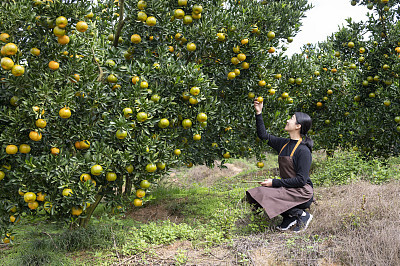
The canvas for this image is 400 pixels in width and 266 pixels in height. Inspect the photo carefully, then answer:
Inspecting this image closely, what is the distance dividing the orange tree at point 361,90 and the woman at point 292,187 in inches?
132

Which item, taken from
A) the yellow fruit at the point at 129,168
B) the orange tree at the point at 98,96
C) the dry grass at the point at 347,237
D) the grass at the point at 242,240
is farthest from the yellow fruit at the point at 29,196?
the dry grass at the point at 347,237

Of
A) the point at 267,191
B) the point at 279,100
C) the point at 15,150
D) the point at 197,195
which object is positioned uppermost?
the point at 279,100

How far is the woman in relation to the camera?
3852 millimetres

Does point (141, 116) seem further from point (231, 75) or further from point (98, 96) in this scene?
point (231, 75)

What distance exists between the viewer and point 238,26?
440 cm

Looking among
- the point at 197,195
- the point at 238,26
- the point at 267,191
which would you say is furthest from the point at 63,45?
the point at 197,195

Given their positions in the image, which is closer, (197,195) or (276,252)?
→ (276,252)

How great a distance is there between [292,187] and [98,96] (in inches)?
104

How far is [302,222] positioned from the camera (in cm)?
405

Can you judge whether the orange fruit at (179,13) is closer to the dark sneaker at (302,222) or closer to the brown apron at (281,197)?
the brown apron at (281,197)

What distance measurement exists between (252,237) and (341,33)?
645cm

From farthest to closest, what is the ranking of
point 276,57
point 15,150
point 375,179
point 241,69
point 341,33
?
point 341,33 < point 375,179 < point 276,57 < point 241,69 < point 15,150

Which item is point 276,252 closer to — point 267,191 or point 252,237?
point 252,237

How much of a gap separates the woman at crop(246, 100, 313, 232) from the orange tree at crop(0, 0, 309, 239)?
1.15m
